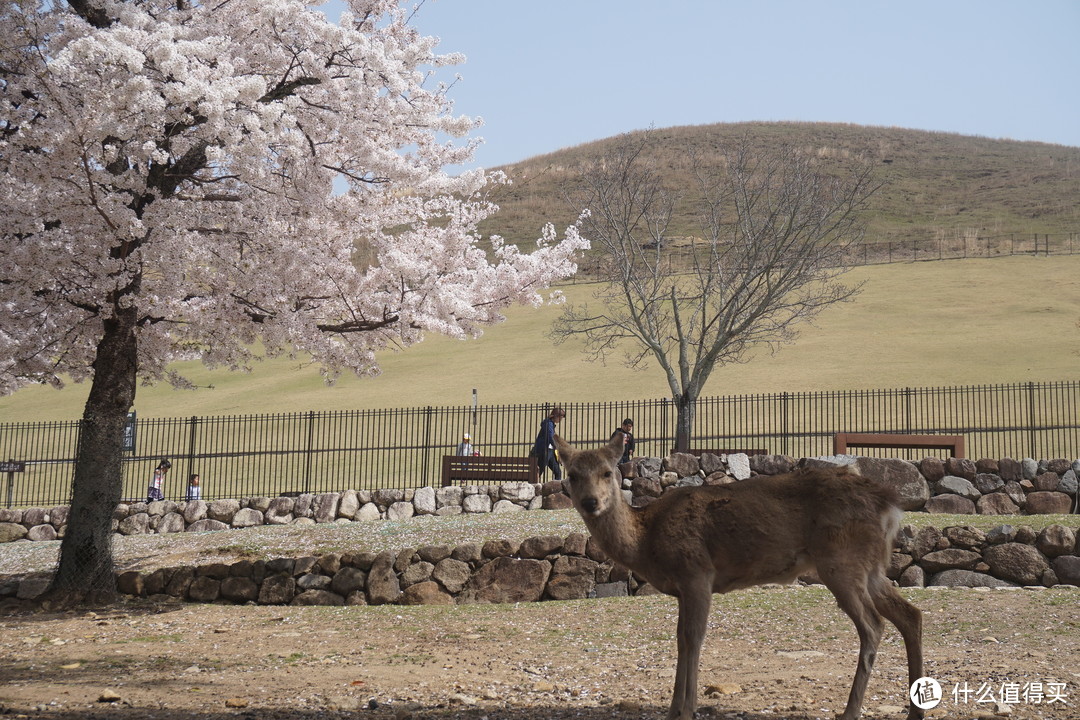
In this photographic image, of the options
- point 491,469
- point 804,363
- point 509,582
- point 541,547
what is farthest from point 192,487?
point 804,363

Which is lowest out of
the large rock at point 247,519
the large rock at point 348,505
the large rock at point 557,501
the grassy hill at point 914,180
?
the large rock at point 247,519

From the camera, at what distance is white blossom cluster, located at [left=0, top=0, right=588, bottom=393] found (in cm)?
1054

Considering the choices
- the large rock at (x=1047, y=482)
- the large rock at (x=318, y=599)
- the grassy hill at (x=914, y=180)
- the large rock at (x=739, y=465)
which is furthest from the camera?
the grassy hill at (x=914, y=180)

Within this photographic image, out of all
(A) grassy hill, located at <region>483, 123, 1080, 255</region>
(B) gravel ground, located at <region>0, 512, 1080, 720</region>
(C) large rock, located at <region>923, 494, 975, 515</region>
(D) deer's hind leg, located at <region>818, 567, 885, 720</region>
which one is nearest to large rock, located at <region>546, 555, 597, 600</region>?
(B) gravel ground, located at <region>0, 512, 1080, 720</region>

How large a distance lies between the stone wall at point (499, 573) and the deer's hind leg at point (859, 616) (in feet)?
20.6

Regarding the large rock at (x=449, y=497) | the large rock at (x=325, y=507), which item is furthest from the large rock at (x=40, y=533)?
the large rock at (x=449, y=497)

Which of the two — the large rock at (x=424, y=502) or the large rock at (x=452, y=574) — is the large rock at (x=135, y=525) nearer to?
the large rock at (x=424, y=502)

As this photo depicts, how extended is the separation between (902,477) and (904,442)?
5.36 ft

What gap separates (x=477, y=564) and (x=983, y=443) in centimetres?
2813

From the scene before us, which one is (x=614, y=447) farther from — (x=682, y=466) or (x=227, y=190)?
(x=682, y=466)

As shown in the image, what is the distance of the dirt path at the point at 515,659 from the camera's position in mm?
6828

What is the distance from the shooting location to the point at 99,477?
1296cm

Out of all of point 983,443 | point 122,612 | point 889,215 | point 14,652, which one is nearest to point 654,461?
point 122,612

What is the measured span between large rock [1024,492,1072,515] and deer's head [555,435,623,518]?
44.5 ft
